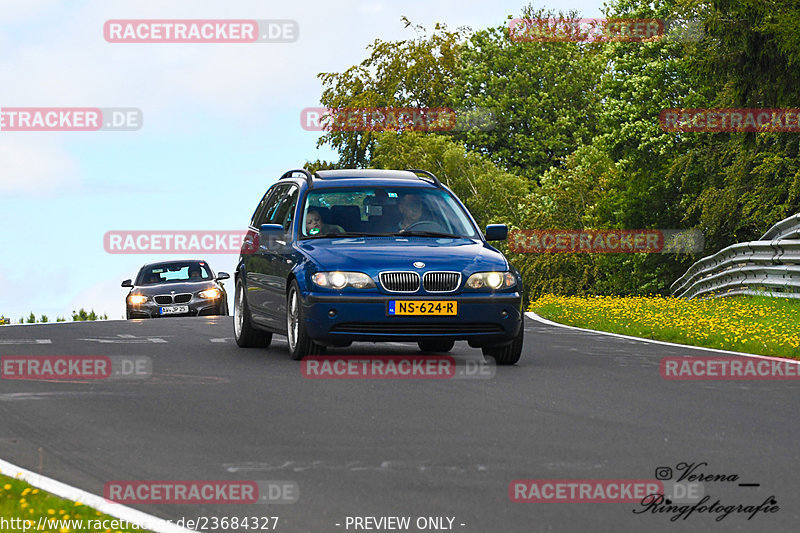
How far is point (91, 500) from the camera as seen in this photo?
22.7ft

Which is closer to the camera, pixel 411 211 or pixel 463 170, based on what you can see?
pixel 411 211

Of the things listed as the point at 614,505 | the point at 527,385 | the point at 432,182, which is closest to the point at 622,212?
the point at 432,182

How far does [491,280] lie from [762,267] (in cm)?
1264

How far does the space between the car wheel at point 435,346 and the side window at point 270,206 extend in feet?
7.83

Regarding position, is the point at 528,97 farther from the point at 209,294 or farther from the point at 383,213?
the point at 383,213

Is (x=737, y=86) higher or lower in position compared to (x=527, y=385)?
higher

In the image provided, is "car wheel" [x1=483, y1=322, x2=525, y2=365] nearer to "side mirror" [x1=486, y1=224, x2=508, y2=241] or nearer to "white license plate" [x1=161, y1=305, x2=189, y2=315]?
"side mirror" [x1=486, y1=224, x2=508, y2=241]

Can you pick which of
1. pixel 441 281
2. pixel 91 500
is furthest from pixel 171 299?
→ pixel 91 500

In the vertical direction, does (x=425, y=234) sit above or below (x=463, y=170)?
below

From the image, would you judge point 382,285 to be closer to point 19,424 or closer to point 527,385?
point 527,385

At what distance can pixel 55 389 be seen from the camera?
39.4ft

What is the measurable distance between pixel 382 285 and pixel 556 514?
687cm

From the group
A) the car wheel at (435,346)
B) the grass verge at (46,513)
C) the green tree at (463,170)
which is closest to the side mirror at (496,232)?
the car wheel at (435,346)

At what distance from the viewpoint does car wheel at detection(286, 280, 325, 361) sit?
13.8 m
